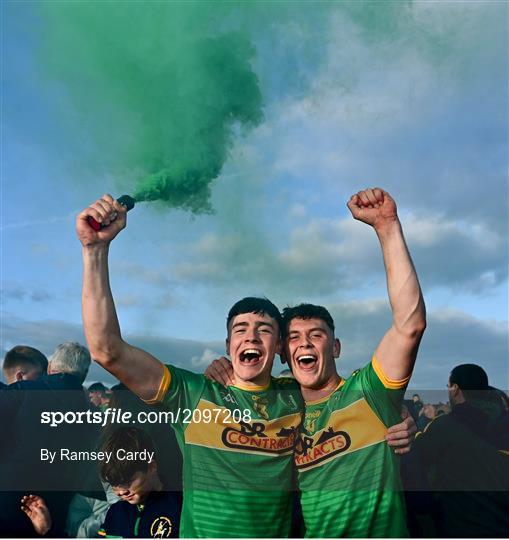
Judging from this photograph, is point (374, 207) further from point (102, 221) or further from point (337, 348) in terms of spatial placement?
point (102, 221)

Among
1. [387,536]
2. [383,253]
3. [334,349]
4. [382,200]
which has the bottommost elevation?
[387,536]

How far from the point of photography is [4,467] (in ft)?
11.4

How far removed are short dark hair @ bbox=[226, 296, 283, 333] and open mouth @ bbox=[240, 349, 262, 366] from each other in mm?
208

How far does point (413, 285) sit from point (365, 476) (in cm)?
95

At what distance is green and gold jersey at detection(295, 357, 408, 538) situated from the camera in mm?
2793

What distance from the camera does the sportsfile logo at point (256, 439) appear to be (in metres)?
2.91

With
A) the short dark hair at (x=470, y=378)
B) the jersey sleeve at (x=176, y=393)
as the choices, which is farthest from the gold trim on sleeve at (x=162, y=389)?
the short dark hair at (x=470, y=378)

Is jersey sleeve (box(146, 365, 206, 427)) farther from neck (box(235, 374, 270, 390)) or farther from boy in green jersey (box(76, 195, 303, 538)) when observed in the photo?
neck (box(235, 374, 270, 390))

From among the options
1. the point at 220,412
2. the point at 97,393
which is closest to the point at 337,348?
the point at 220,412

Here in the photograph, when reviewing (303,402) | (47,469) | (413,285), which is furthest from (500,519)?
(47,469)

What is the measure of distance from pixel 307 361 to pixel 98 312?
1.11m

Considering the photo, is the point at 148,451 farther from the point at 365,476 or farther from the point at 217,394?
the point at 365,476

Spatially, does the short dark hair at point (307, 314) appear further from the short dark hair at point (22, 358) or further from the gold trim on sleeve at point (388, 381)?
the short dark hair at point (22, 358)

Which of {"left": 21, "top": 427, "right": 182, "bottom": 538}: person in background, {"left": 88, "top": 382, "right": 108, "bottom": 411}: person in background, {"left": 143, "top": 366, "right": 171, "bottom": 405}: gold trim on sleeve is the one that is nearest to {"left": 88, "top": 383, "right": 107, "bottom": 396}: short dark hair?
{"left": 88, "top": 382, "right": 108, "bottom": 411}: person in background
